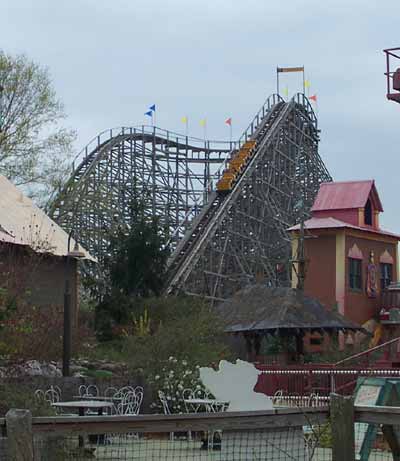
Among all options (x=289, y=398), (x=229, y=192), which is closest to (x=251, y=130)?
(x=229, y=192)

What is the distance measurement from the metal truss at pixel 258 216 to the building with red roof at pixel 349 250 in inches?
63.0

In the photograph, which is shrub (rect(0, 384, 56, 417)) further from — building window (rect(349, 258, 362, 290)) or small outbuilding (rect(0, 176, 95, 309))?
building window (rect(349, 258, 362, 290))

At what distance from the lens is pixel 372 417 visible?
6516mm

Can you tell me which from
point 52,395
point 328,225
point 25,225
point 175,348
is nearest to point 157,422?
point 52,395

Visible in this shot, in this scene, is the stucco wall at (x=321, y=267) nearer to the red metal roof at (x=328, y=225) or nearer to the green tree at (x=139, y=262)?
the red metal roof at (x=328, y=225)

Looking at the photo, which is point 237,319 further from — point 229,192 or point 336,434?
point 336,434

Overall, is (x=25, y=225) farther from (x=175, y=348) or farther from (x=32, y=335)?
(x=32, y=335)

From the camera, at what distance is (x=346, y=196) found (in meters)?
39.5

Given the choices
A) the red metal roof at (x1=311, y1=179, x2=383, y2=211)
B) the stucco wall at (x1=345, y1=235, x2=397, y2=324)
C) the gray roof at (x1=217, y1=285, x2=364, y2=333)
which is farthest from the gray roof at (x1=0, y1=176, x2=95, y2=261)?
the red metal roof at (x1=311, y1=179, x2=383, y2=211)

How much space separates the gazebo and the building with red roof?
756cm

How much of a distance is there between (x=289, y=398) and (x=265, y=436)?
9250mm

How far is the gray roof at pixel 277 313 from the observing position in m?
26.4

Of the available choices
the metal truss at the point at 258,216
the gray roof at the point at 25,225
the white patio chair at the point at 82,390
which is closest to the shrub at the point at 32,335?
the white patio chair at the point at 82,390

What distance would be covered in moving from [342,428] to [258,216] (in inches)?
1473
